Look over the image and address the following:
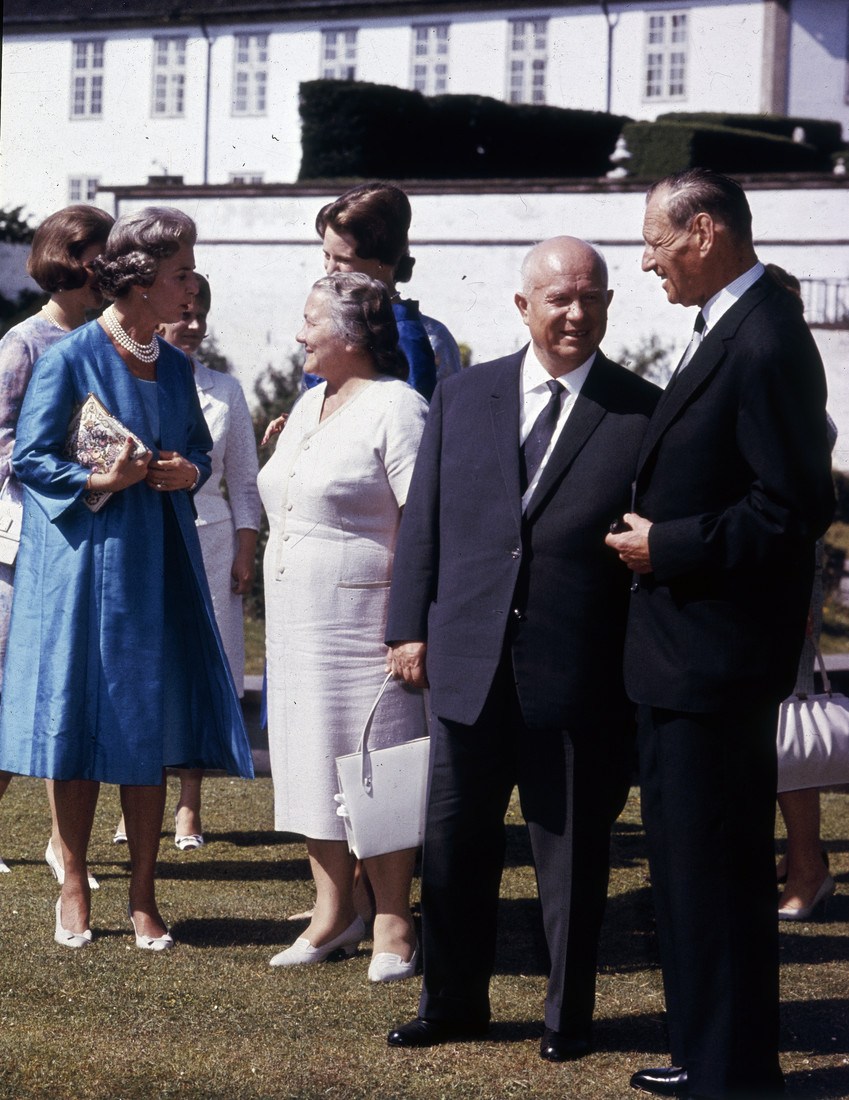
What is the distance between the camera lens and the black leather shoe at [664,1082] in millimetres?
4129

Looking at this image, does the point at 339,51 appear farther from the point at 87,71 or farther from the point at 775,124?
the point at 775,124

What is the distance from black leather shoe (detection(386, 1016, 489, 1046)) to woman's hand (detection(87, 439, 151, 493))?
1.87 meters

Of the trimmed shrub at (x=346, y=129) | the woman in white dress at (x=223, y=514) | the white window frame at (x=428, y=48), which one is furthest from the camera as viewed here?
the white window frame at (x=428, y=48)

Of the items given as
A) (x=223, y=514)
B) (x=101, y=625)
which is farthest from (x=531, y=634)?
(x=223, y=514)

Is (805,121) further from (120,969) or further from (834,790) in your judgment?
(120,969)

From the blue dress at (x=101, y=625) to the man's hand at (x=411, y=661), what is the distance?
3.16 ft

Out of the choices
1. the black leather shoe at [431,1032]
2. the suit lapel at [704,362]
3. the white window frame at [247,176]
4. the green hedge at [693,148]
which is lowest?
the black leather shoe at [431,1032]

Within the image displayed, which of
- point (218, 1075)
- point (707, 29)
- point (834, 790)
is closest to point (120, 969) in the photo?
point (218, 1075)

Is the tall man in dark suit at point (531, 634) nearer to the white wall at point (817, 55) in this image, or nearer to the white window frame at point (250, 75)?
the white wall at point (817, 55)

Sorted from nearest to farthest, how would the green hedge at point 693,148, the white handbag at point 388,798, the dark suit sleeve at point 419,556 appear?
the dark suit sleeve at point 419,556 → the white handbag at point 388,798 → the green hedge at point 693,148

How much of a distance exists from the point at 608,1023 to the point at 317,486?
1.81 metres

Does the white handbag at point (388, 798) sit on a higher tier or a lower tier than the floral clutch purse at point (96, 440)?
lower

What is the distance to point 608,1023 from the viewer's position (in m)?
4.75

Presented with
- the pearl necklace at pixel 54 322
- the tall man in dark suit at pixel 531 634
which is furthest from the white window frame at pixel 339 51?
the tall man in dark suit at pixel 531 634
